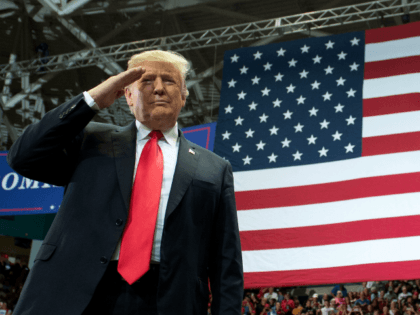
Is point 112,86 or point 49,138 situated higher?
point 112,86

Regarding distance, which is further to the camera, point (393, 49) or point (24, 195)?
point (24, 195)

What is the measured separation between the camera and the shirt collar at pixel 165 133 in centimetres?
156

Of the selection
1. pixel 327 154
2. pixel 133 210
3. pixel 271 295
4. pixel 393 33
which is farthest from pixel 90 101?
pixel 271 295

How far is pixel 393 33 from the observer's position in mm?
6504

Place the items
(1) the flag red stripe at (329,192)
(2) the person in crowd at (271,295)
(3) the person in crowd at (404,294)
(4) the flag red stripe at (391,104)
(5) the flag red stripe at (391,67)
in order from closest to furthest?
(1) the flag red stripe at (329,192)
(4) the flag red stripe at (391,104)
(5) the flag red stripe at (391,67)
(3) the person in crowd at (404,294)
(2) the person in crowd at (271,295)

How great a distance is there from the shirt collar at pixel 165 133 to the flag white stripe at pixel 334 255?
425 cm

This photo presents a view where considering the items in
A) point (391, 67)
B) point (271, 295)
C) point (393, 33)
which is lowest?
point (271, 295)

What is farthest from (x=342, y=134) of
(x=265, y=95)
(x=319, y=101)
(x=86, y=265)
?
(x=86, y=265)

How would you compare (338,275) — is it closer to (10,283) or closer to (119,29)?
(119,29)

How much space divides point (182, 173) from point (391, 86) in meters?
5.35

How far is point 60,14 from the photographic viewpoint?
9.44 meters

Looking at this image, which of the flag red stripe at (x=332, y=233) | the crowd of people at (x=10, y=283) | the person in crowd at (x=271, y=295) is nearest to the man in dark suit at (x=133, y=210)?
the flag red stripe at (x=332, y=233)

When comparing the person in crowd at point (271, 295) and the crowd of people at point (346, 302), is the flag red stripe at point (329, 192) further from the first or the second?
the person in crowd at point (271, 295)

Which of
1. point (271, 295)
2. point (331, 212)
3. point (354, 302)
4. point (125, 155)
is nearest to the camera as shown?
point (125, 155)
